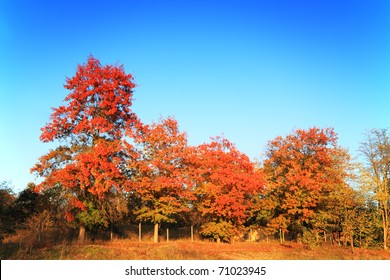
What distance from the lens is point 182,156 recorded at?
28750 mm

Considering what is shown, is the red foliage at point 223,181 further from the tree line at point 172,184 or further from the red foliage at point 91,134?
the red foliage at point 91,134

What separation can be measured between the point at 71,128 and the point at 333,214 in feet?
77.9

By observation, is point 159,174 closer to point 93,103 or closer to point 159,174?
point 159,174

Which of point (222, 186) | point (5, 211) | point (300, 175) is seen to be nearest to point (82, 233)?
point (5, 211)

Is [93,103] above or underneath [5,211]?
above

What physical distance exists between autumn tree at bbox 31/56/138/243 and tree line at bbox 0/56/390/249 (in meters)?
0.08

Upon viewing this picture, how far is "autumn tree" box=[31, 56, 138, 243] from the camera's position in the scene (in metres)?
23.7

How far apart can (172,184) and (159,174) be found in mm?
1617

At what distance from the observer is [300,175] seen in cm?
3247

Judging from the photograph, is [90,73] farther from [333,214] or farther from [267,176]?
[333,214]

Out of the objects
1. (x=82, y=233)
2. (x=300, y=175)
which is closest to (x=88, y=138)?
(x=82, y=233)

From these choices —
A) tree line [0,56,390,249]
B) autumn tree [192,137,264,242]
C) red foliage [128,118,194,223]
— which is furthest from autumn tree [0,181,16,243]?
autumn tree [192,137,264,242]

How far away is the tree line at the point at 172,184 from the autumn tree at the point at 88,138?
8 cm

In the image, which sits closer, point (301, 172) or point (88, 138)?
point (88, 138)
